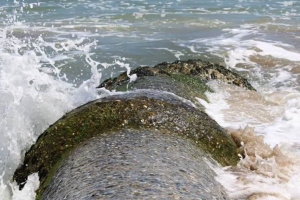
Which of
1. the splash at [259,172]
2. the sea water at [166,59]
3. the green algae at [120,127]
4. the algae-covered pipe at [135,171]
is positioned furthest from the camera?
the sea water at [166,59]

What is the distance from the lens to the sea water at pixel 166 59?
409 cm

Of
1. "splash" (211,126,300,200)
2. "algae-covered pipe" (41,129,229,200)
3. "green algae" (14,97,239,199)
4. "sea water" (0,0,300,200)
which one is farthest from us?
"sea water" (0,0,300,200)

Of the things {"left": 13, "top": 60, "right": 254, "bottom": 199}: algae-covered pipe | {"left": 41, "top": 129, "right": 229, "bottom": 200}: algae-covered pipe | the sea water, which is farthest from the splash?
{"left": 41, "top": 129, "right": 229, "bottom": 200}: algae-covered pipe

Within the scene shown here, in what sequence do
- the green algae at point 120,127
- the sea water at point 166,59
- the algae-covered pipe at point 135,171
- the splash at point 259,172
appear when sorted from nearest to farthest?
the algae-covered pipe at point 135,171
the splash at point 259,172
the green algae at point 120,127
the sea water at point 166,59

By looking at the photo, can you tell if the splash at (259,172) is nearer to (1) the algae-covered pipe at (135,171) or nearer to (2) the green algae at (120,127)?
(2) the green algae at (120,127)

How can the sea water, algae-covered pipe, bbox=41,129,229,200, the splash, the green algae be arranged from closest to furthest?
algae-covered pipe, bbox=41,129,229,200 < the splash < the green algae < the sea water

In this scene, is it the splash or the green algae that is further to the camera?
the green algae

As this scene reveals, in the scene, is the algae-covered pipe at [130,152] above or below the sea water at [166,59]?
above

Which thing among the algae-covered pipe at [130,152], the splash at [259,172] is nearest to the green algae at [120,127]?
the algae-covered pipe at [130,152]

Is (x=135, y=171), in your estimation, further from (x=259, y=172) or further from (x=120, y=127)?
(x=259, y=172)

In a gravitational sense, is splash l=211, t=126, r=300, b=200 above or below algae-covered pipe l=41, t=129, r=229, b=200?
below

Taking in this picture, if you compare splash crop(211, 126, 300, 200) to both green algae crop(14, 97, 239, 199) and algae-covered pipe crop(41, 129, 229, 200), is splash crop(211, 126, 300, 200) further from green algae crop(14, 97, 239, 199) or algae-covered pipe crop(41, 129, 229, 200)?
algae-covered pipe crop(41, 129, 229, 200)

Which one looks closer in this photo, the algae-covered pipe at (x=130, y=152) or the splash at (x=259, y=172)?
the algae-covered pipe at (x=130, y=152)

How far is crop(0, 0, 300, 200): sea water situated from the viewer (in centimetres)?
409
